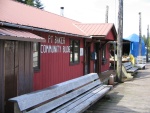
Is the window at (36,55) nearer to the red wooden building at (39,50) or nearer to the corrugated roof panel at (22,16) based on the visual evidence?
the red wooden building at (39,50)

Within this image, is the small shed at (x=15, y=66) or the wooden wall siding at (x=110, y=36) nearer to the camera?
the small shed at (x=15, y=66)

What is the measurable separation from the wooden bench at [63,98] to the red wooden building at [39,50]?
0.88 meters

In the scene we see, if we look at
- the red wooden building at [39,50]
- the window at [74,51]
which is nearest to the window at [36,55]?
the red wooden building at [39,50]

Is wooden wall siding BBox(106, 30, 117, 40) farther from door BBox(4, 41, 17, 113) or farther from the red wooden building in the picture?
door BBox(4, 41, 17, 113)

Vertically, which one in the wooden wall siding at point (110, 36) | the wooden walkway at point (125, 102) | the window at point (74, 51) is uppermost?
the wooden wall siding at point (110, 36)

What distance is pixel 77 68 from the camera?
13203mm

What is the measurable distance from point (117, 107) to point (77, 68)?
15.4 feet

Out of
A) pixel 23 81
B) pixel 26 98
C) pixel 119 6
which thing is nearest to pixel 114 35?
pixel 119 6

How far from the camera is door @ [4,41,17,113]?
6.54 metres

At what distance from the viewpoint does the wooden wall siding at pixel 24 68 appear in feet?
22.6

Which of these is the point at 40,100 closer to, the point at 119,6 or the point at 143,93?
the point at 143,93

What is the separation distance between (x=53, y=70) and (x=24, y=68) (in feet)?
10.8

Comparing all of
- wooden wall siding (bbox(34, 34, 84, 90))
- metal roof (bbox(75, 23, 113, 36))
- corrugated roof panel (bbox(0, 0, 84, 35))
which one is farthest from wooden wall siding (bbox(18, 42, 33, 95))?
metal roof (bbox(75, 23, 113, 36))

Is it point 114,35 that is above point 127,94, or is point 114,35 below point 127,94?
above
